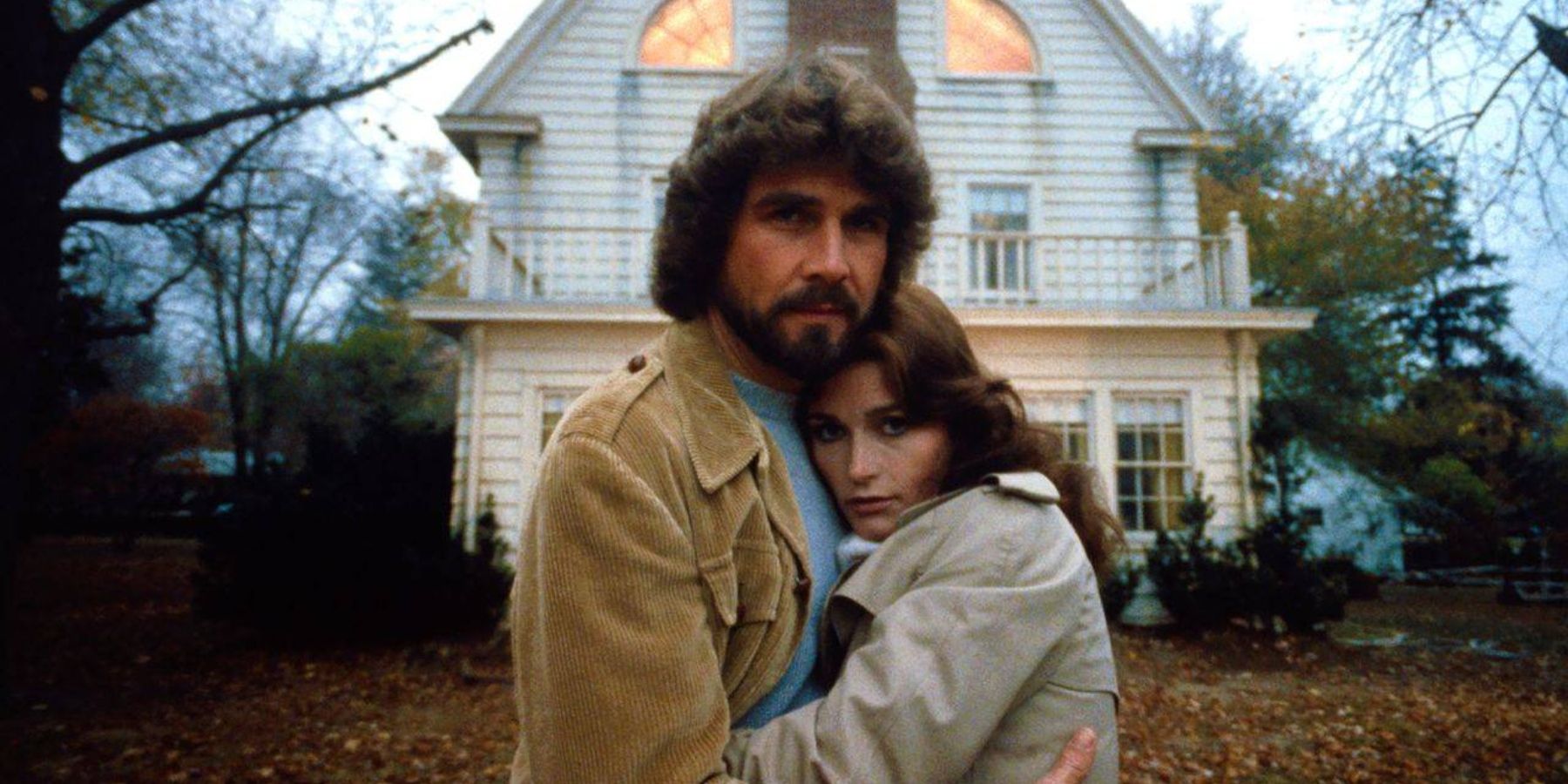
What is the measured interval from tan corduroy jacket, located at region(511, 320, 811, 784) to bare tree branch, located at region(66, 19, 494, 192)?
7.58m

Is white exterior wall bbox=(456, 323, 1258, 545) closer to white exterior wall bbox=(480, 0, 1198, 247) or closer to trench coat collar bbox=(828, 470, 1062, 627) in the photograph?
white exterior wall bbox=(480, 0, 1198, 247)

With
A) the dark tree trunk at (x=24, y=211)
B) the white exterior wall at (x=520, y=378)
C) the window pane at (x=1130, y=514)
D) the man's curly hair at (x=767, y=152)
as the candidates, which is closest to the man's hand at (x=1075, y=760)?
the man's curly hair at (x=767, y=152)

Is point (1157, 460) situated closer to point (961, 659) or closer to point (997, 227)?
point (997, 227)

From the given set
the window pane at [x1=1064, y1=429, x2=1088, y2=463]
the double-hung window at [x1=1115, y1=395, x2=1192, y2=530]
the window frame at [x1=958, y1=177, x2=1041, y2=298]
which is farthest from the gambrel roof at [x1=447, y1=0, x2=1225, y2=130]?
the window pane at [x1=1064, y1=429, x2=1088, y2=463]

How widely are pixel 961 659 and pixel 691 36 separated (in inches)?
468

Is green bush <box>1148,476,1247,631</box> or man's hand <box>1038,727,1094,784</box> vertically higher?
man's hand <box>1038,727,1094,784</box>

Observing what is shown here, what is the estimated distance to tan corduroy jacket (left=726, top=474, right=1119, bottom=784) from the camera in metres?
1.35

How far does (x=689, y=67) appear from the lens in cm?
1184

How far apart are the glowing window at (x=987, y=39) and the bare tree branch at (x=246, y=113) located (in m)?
6.41

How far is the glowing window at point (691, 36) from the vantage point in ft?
39.2

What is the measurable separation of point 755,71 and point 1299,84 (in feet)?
21.3

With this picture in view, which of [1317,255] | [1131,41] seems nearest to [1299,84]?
[1131,41]

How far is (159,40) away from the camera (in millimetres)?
7688

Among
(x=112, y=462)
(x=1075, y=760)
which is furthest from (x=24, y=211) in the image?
(x=112, y=462)
